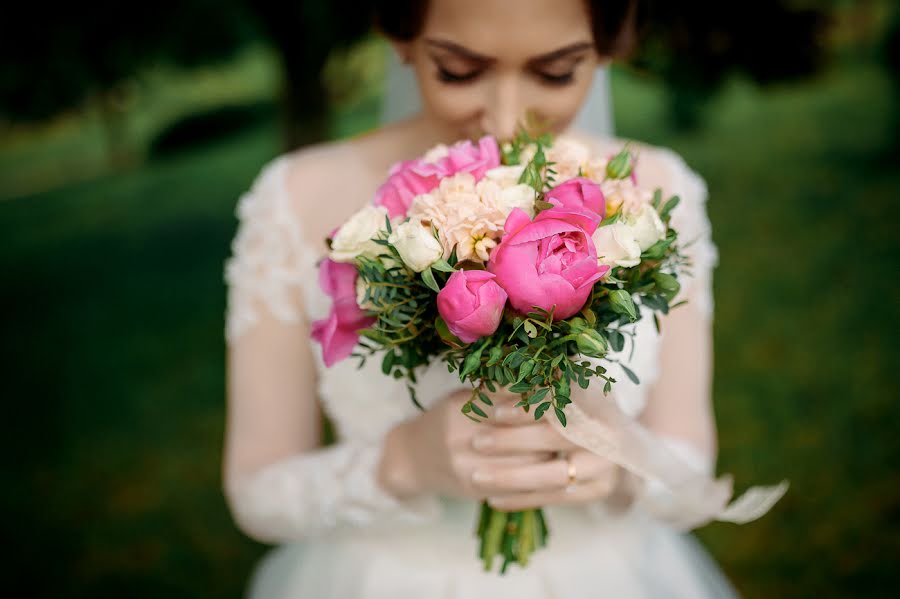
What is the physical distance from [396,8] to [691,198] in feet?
2.52

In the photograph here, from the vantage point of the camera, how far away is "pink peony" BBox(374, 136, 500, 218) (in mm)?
1072

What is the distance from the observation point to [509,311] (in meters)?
1.00

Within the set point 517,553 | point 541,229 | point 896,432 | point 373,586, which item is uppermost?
point 541,229

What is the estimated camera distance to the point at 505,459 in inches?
47.7

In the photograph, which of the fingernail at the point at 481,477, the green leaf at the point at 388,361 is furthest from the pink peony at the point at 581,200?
the fingernail at the point at 481,477

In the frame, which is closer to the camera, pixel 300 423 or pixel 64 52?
pixel 300 423

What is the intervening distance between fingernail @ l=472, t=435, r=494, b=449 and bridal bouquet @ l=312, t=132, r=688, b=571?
14 centimetres

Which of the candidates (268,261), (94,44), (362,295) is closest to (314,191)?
(268,261)

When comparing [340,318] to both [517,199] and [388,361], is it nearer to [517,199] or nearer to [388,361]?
[388,361]

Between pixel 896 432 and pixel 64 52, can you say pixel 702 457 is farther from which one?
pixel 64 52

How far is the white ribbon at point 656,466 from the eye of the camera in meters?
1.18

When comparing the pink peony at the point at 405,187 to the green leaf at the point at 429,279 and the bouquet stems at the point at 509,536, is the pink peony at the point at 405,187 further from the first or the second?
the bouquet stems at the point at 509,536

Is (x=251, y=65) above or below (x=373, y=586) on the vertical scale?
above

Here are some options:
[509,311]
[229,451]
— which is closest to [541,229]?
[509,311]
